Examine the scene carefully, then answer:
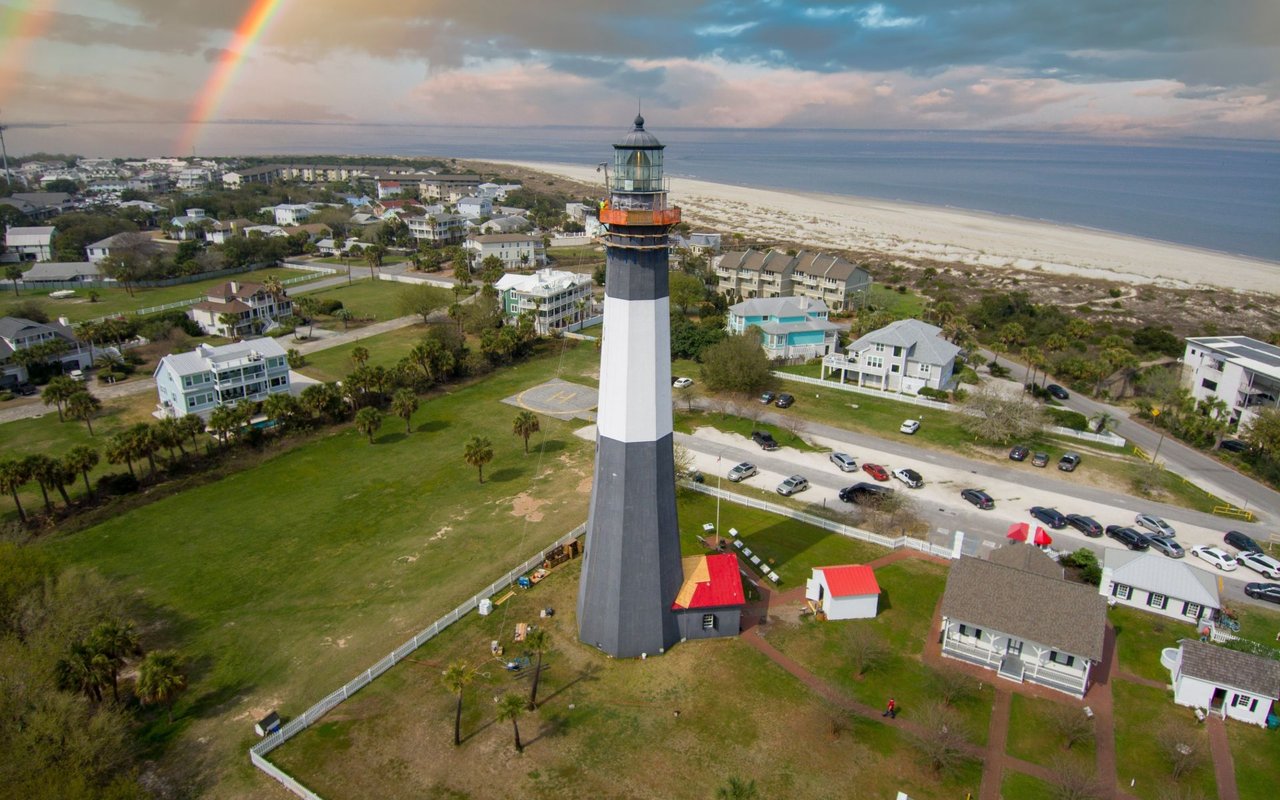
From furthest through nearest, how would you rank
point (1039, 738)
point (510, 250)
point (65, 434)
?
1. point (510, 250)
2. point (65, 434)
3. point (1039, 738)

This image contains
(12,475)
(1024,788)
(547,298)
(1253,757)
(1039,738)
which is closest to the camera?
(1024,788)

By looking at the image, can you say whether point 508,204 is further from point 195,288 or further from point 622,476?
point 622,476

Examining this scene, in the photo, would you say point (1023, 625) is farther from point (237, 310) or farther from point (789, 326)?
point (237, 310)

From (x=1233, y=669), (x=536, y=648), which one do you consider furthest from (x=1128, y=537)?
(x=536, y=648)

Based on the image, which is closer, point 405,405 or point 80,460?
point 80,460

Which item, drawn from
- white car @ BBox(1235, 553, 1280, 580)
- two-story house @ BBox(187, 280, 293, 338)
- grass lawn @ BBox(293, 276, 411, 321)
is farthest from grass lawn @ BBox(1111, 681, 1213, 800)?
two-story house @ BBox(187, 280, 293, 338)

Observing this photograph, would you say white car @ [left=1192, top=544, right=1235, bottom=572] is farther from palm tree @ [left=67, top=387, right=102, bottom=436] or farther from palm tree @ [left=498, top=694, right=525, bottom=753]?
palm tree @ [left=67, top=387, right=102, bottom=436]

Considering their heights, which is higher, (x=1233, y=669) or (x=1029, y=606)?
(x=1029, y=606)
